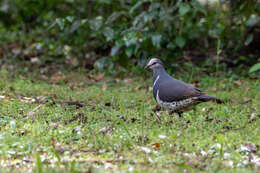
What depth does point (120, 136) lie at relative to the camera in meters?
4.51

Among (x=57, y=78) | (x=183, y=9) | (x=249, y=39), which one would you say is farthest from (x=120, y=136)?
(x=249, y=39)

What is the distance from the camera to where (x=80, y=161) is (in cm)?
388

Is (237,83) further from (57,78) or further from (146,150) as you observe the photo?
(146,150)

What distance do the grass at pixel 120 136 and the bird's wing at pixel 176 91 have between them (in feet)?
0.88

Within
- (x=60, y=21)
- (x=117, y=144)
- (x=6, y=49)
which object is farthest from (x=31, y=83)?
(x=117, y=144)

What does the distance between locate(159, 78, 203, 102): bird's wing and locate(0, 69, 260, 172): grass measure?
0.88ft

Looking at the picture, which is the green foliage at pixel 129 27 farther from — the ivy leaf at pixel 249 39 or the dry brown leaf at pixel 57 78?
the dry brown leaf at pixel 57 78

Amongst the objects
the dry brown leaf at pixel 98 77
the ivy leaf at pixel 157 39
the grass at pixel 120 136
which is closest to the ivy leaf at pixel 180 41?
the ivy leaf at pixel 157 39

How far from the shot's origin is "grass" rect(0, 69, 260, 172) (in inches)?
150

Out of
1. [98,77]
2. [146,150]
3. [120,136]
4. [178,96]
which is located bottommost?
[146,150]

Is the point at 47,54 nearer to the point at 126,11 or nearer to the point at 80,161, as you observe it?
the point at 126,11

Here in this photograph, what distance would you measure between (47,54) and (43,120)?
5.79 m

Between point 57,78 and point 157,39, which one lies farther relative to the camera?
point 57,78

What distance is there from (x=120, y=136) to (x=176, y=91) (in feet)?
4.22
